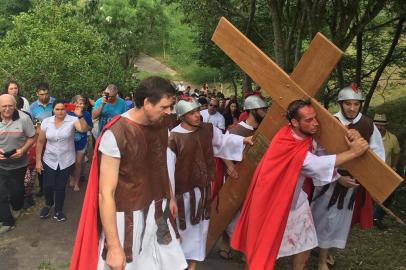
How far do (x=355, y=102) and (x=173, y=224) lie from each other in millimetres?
2057

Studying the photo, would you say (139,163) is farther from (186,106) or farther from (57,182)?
(57,182)

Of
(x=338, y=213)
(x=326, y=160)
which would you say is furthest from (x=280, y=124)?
(x=338, y=213)

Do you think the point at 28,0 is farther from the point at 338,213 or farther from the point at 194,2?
the point at 338,213

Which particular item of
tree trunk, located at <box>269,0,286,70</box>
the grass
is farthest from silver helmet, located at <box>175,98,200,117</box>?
tree trunk, located at <box>269,0,286,70</box>

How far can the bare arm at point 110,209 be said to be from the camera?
2.70 m

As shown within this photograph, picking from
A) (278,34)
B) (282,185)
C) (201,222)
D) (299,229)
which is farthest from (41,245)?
(278,34)

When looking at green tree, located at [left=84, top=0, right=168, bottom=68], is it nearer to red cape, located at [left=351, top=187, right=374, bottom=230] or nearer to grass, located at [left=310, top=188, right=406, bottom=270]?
grass, located at [left=310, top=188, right=406, bottom=270]

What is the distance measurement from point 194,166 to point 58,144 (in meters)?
2.63

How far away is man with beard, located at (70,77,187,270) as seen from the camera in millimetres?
2750

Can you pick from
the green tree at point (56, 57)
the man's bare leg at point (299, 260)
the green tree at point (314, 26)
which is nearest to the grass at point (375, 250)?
the man's bare leg at point (299, 260)

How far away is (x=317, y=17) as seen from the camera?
824cm

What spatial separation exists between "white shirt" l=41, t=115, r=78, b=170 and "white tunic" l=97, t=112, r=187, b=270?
130 inches

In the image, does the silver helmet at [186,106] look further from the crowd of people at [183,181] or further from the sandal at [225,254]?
the sandal at [225,254]

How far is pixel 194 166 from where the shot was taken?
A: 4.34 metres
